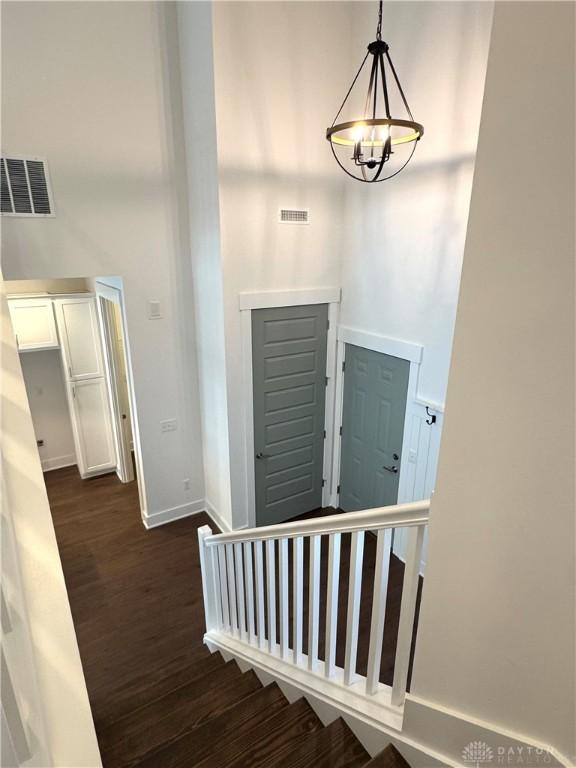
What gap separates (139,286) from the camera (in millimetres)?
3951

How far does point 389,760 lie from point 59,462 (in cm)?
580

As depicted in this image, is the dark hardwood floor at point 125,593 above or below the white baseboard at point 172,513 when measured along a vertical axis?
below

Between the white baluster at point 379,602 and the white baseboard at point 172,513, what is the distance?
3.54 m

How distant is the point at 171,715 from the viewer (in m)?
2.19

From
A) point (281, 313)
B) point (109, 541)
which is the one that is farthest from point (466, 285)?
Result: point (109, 541)

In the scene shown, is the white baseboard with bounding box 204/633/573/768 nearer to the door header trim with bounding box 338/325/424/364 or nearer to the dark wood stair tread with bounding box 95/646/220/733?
the dark wood stair tread with bounding box 95/646/220/733

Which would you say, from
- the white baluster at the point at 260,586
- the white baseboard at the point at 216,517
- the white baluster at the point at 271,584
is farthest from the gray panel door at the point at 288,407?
the white baluster at the point at 271,584

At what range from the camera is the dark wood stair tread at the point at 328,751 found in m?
1.53

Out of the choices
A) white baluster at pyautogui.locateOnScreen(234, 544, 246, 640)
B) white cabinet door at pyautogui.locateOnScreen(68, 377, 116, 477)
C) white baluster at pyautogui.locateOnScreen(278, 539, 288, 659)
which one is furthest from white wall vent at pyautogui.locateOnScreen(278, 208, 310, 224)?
white cabinet door at pyautogui.locateOnScreen(68, 377, 116, 477)

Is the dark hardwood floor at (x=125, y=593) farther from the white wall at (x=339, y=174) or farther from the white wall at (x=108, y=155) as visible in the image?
the white wall at (x=108, y=155)

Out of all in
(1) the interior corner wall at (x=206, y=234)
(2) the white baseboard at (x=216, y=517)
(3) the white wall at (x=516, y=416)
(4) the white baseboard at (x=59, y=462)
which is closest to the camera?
(3) the white wall at (x=516, y=416)

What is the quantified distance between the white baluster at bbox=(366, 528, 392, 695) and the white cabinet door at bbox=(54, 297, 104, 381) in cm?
485

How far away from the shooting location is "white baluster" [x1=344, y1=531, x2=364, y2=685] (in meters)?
1.50

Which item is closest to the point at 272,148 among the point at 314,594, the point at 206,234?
the point at 206,234
